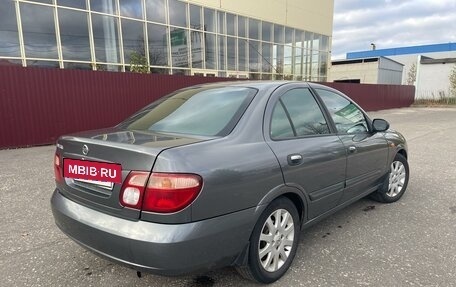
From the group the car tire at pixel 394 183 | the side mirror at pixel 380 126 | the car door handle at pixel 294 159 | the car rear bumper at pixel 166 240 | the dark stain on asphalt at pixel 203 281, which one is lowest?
the dark stain on asphalt at pixel 203 281

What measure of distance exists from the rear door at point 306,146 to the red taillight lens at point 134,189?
988 mm

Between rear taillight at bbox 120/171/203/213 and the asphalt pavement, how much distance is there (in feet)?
2.83

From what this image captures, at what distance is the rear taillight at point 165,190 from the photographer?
2.04 m

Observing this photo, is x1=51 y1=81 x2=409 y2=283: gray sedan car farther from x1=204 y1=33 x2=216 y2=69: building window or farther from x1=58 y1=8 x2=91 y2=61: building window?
x1=204 y1=33 x2=216 y2=69: building window

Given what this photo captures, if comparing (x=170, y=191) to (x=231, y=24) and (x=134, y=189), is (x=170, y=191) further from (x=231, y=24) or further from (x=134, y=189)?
(x=231, y=24)

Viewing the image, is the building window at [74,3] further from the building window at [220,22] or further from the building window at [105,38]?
the building window at [220,22]

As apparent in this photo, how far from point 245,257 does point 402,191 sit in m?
3.14

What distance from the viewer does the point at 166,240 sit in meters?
2.01

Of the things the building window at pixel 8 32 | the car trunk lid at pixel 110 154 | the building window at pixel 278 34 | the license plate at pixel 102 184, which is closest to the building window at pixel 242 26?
the building window at pixel 278 34

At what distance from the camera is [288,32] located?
23.7m

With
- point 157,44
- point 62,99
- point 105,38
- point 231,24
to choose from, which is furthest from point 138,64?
point 231,24

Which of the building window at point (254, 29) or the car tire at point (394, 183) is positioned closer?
the car tire at point (394, 183)

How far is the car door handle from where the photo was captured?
105 inches

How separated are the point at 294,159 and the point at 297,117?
47 centimetres
